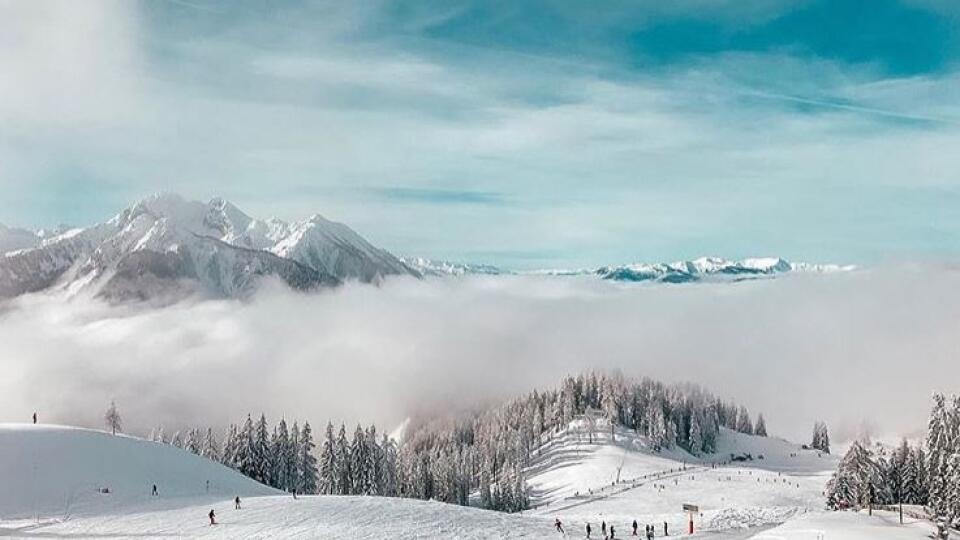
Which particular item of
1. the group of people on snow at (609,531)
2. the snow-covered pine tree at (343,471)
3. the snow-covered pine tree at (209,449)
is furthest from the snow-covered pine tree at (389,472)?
the group of people on snow at (609,531)

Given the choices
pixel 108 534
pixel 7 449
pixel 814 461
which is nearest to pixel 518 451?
pixel 814 461

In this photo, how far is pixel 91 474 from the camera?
7456cm

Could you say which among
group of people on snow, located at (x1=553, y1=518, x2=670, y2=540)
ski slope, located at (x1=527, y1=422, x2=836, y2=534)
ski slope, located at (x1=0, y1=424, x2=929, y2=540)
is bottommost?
ski slope, located at (x1=527, y1=422, x2=836, y2=534)

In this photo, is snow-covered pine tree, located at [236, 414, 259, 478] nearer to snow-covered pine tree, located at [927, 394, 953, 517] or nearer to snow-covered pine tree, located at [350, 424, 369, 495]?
snow-covered pine tree, located at [350, 424, 369, 495]

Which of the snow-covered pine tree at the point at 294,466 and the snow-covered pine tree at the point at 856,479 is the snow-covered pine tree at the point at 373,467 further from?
the snow-covered pine tree at the point at 856,479

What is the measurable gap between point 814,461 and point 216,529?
6839 inches

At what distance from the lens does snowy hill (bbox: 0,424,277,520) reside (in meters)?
67.8

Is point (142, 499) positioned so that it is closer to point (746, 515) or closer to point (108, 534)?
point (108, 534)

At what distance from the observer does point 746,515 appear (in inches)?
2955

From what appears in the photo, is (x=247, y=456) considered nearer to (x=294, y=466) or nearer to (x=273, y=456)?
(x=273, y=456)

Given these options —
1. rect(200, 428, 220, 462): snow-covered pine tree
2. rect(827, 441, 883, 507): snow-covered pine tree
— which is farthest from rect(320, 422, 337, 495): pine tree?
rect(827, 441, 883, 507): snow-covered pine tree

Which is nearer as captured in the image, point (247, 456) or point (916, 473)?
point (916, 473)

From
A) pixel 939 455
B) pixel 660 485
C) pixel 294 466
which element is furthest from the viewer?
pixel 660 485

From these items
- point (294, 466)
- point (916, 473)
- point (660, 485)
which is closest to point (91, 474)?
point (294, 466)
